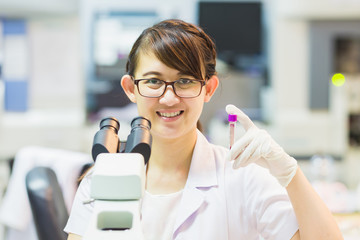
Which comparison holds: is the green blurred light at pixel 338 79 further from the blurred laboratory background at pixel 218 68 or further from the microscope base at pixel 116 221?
the microscope base at pixel 116 221

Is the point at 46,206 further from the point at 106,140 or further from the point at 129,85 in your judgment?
the point at 106,140

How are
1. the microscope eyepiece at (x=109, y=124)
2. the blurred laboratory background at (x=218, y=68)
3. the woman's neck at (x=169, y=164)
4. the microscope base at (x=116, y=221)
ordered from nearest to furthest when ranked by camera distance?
the microscope base at (x=116, y=221), the microscope eyepiece at (x=109, y=124), the woman's neck at (x=169, y=164), the blurred laboratory background at (x=218, y=68)

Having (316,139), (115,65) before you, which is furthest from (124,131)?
(316,139)

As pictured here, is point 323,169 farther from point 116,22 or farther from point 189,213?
point 116,22

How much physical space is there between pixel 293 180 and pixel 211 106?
3.15m

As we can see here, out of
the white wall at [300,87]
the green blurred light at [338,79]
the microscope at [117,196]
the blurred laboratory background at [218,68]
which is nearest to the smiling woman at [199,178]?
the microscope at [117,196]

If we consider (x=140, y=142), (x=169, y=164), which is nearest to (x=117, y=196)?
(x=140, y=142)

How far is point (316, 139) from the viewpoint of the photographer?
375 cm

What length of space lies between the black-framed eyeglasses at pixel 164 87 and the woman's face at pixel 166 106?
0.01 metres

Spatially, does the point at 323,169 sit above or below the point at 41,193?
below

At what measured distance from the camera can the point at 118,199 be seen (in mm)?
895

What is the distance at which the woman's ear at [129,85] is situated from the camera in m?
1.33

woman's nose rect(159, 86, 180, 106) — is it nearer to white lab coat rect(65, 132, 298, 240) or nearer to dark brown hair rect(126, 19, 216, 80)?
dark brown hair rect(126, 19, 216, 80)

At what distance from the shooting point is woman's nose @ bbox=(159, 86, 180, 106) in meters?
1.21
